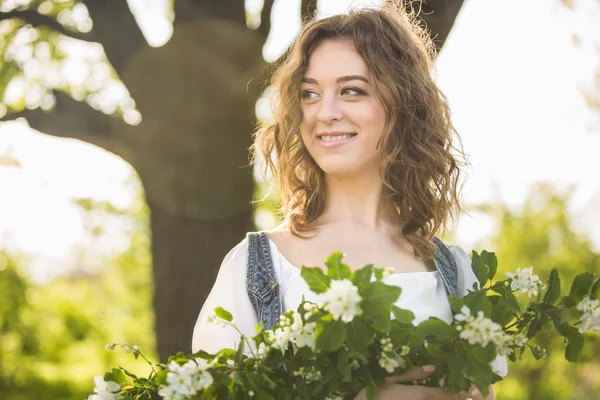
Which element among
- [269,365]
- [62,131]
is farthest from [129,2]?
[269,365]

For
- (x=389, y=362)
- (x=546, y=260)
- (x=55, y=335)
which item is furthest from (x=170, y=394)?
(x=546, y=260)

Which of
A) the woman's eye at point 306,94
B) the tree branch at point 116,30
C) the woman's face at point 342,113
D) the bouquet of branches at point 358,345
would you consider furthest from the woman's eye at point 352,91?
the tree branch at point 116,30

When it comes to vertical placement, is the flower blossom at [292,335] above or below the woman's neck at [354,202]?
Result: below

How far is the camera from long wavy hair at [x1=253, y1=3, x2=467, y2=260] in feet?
7.59

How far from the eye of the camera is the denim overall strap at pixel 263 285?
2.05 m

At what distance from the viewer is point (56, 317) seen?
428 inches

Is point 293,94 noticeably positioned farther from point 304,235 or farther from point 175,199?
point 175,199

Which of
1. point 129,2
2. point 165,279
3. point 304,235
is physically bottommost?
point 165,279

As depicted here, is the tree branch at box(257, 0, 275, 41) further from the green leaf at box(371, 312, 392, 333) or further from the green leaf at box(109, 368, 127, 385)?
the green leaf at box(371, 312, 392, 333)

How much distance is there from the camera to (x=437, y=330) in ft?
4.88

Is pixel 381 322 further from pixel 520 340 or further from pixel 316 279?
pixel 520 340

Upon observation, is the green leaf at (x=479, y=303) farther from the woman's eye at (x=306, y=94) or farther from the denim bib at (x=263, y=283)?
the woman's eye at (x=306, y=94)

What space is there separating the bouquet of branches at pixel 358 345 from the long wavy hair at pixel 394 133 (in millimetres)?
729

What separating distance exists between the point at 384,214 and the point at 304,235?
0.33m
